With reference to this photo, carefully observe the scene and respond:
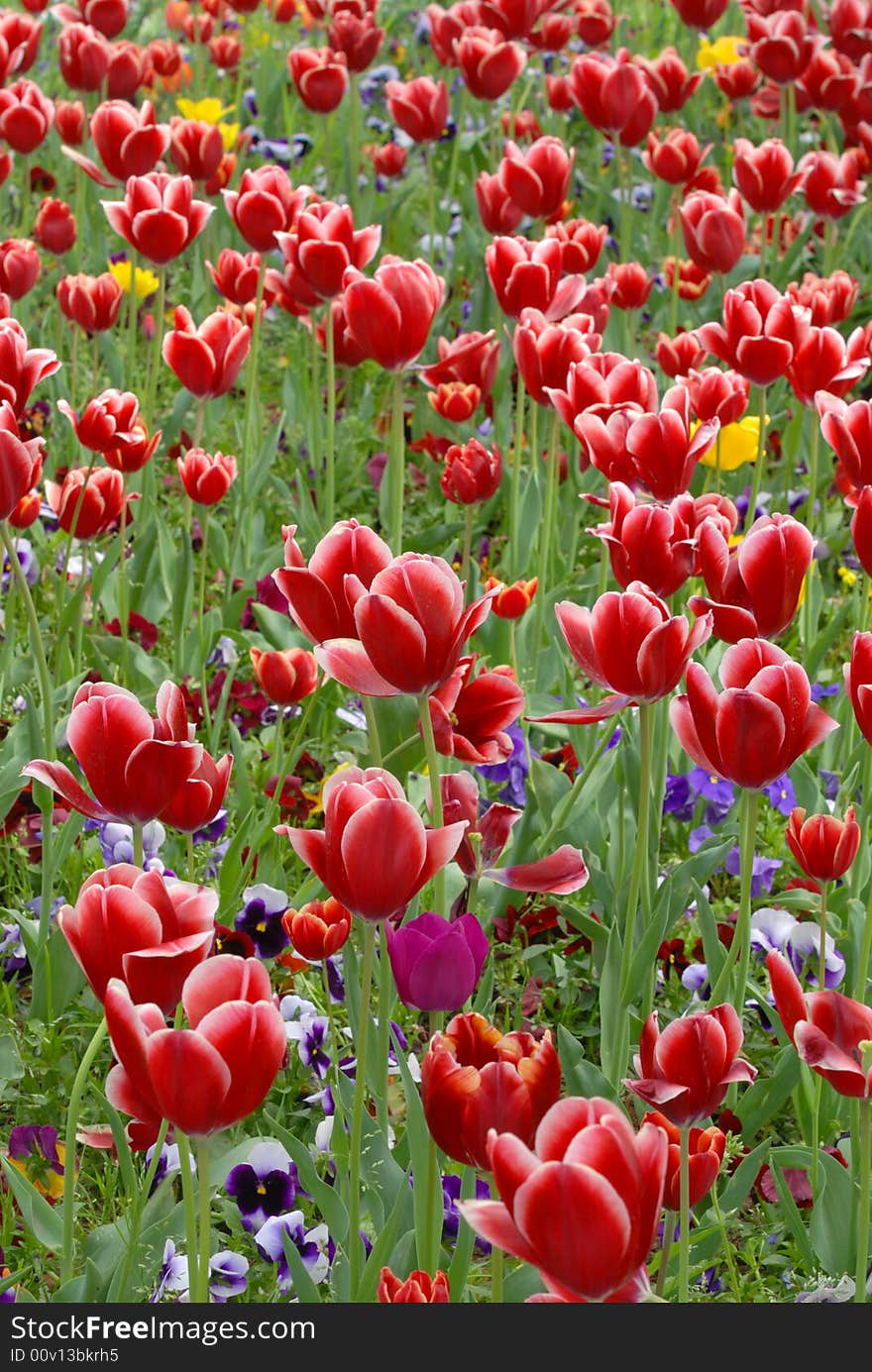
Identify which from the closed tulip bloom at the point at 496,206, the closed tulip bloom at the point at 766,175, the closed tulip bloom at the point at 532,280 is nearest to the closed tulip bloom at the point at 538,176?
the closed tulip bloom at the point at 496,206

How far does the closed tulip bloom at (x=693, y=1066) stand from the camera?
1170 mm

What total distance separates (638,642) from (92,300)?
5.55 feet

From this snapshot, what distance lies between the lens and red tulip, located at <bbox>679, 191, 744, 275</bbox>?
8.95 ft

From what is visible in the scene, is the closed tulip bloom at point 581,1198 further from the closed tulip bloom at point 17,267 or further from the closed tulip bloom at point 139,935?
the closed tulip bloom at point 17,267

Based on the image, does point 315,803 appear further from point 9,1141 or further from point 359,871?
point 359,871

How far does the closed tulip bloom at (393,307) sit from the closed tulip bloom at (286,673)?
1.39ft

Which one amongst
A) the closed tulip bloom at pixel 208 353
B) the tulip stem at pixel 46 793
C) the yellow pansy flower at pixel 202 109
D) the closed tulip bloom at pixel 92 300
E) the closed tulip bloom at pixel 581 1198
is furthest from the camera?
the yellow pansy flower at pixel 202 109

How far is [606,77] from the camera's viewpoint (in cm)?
330

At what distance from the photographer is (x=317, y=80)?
11.8 ft

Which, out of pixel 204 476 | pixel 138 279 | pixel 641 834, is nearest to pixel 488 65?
pixel 138 279

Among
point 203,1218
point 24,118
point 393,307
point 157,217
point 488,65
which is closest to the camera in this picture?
point 203,1218

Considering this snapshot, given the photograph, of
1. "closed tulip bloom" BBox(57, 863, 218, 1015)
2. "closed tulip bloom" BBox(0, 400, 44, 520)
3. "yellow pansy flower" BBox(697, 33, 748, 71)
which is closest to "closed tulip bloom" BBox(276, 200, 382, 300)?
"closed tulip bloom" BBox(0, 400, 44, 520)

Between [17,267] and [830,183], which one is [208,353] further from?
[830,183]
